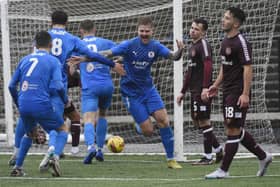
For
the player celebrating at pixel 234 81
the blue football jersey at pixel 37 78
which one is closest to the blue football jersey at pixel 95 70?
the blue football jersey at pixel 37 78

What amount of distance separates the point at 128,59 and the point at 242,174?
251 cm

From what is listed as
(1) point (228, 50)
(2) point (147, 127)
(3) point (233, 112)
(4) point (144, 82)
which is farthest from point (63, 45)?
(3) point (233, 112)

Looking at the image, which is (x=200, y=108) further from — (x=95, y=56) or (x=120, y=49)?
(x=95, y=56)

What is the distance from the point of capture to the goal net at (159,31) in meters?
15.1

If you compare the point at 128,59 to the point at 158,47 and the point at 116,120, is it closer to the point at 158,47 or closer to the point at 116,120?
the point at 158,47

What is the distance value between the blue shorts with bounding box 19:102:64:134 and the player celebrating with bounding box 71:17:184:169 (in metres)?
1.65

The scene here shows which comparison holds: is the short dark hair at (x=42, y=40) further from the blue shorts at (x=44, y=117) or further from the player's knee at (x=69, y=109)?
the player's knee at (x=69, y=109)

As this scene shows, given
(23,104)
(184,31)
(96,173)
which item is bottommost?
(96,173)

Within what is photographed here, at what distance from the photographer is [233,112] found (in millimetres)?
10141

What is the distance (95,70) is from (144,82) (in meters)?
1.57

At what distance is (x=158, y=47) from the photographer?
40.5 ft

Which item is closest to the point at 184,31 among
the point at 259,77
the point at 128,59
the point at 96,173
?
the point at 259,77

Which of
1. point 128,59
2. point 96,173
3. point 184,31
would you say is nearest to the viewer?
point 96,173

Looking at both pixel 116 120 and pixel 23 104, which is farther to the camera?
pixel 116 120
